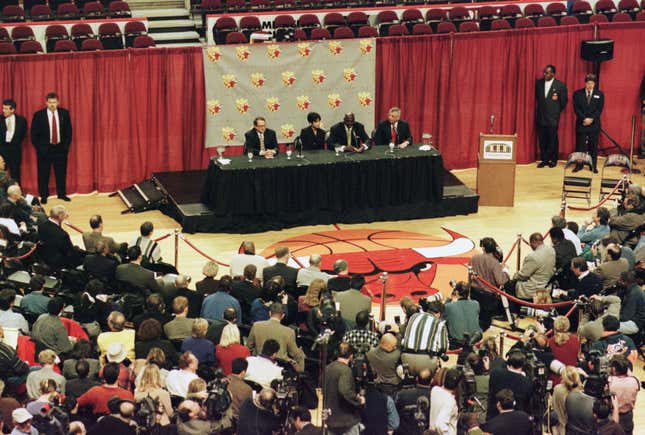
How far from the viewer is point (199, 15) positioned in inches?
888

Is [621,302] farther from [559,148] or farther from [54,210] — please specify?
[559,148]

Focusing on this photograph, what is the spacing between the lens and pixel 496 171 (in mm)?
18344

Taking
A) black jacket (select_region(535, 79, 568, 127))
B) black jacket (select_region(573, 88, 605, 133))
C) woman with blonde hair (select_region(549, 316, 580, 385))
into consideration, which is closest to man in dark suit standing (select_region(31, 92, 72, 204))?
black jacket (select_region(535, 79, 568, 127))

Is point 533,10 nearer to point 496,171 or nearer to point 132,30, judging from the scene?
point 496,171

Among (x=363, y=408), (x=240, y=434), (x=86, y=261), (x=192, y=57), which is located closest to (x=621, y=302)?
(x=363, y=408)

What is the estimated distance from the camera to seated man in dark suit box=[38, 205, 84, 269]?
13.7 meters

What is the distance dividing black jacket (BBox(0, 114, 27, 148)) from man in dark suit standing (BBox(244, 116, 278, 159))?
3.51m

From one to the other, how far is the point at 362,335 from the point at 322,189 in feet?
21.4

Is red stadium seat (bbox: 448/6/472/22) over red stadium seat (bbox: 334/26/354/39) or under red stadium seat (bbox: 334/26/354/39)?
over

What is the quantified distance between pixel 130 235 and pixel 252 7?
6.64 m

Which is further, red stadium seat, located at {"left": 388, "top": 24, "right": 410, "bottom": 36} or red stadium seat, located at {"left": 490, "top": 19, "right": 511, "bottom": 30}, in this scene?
red stadium seat, located at {"left": 490, "top": 19, "right": 511, "bottom": 30}

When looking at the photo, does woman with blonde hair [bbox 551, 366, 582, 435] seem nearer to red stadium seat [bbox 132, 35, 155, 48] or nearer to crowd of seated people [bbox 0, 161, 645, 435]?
crowd of seated people [bbox 0, 161, 645, 435]

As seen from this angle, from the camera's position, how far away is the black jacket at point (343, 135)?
59.2ft

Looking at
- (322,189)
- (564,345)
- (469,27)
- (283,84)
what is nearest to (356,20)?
(469,27)
